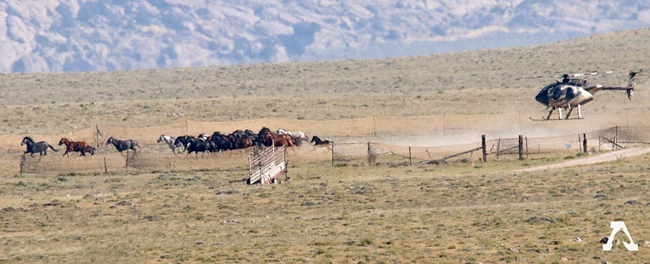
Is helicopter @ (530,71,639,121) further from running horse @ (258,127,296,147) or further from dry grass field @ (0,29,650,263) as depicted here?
running horse @ (258,127,296,147)

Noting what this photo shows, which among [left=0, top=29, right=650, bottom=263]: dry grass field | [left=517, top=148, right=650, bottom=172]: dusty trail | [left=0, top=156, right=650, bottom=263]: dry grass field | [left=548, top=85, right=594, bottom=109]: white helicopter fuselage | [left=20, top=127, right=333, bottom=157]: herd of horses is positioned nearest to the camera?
[left=0, top=156, right=650, bottom=263]: dry grass field

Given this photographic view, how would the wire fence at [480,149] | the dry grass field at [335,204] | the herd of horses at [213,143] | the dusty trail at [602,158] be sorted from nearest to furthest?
the dry grass field at [335,204], the dusty trail at [602,158], the wire fence at [480,149], the herd of horses at [213,143]

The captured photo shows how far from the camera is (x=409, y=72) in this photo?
142125 mm

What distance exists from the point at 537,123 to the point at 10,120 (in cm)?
4038

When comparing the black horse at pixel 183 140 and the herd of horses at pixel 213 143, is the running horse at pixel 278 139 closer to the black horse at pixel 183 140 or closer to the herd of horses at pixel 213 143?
the herd of horses at pixel 213 143

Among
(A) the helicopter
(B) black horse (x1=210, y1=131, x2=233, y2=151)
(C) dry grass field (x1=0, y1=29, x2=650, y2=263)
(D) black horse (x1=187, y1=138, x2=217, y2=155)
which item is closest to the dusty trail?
(C) dry grass field (x1=0, y1=29, x2=650, y2=263)

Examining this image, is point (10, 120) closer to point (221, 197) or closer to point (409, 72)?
point (221, 197)

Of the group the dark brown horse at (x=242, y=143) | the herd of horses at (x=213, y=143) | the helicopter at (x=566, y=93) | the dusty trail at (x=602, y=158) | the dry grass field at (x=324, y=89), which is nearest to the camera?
the dusty trail at (x=602, y=158)

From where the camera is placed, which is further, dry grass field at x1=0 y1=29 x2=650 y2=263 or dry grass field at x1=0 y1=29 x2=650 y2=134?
dry grass field at x1=0 y1=29 x2=650 y2=134

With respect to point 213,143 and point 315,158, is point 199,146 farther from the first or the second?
point 315,158

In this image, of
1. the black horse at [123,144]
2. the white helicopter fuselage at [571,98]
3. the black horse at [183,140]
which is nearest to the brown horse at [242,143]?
the black horse at [183,140]

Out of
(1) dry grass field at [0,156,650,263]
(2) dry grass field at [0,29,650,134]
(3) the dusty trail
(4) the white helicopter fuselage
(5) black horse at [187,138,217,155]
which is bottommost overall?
(1) dry grass field at [0,156,650,263]

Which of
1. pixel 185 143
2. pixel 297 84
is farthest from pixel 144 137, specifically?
pixel 297 84

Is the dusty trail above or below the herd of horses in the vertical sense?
below
